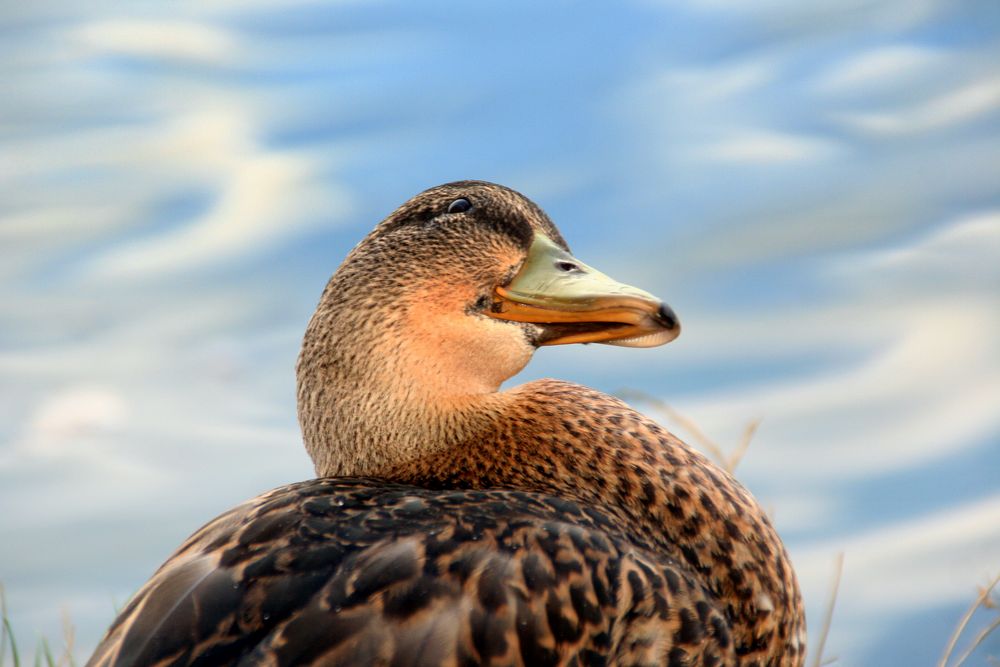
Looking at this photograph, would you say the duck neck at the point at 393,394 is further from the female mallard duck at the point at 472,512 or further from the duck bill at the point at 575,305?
the duck bill at the point at 575,305

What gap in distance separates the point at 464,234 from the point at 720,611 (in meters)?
1.03

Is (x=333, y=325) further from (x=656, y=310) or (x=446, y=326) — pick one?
(x=656, y=310)

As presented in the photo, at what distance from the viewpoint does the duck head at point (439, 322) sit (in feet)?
10.1

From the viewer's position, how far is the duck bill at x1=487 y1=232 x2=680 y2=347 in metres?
3.06

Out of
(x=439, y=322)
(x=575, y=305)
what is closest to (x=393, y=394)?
(x=439, y=322)

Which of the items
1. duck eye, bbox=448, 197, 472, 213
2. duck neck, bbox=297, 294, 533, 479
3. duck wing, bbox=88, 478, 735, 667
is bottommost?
A: duck wing, bbox=88, 478, 735, 667

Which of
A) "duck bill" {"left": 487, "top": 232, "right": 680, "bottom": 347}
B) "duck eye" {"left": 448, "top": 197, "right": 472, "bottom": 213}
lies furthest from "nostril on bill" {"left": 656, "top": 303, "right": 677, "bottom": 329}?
"duck eye" {"left": 448, "top": 197, "right": 472, "bottom": 213}

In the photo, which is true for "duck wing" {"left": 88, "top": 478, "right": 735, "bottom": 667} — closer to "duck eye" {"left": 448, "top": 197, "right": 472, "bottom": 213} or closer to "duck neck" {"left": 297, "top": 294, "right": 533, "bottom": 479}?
"duck neck" {"left": 297, "top": 294, "right": 533, "bottom": 479}

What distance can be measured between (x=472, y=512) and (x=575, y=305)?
0.62m

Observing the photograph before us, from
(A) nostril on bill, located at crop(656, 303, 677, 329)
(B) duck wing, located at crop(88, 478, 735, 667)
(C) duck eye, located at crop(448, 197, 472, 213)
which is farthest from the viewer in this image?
(C) duck eye, located at crop(448, 197, 472, 213)

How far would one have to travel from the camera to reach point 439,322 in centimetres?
314

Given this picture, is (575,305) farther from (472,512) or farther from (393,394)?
(472,512)

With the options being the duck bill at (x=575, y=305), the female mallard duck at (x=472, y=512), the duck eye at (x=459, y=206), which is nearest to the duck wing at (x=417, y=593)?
the female mallard duck at (x=472, y=512)

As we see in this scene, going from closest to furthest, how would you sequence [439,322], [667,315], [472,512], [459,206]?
1. [472,512]
2. [667,315]
3. [439,322]
4. [459,206]
